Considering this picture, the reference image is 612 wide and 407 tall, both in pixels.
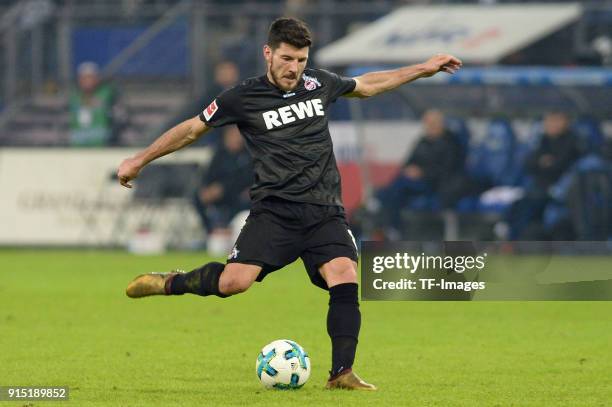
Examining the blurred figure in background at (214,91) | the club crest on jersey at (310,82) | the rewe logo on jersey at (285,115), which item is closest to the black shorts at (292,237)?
the rewe logo on jersey at (285,115)

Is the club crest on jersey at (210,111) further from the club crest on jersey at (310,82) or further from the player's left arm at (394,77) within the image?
the player's left arm at (394,77)

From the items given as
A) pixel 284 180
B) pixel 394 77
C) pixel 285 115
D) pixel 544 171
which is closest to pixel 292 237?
pixel 284 180

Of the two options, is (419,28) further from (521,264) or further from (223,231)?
(521,264)

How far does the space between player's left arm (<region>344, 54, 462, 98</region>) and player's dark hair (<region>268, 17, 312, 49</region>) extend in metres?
0.68

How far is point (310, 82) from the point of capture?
8984mm

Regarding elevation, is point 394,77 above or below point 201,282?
above

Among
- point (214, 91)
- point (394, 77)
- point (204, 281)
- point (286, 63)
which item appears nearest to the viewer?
point (286, 63)

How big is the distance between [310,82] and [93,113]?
728 inches

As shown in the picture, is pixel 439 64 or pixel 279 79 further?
pixel 439 64

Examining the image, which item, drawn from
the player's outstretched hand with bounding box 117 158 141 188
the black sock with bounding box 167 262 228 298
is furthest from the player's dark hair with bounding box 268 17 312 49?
the black sock with bounding box 167 262 228 298

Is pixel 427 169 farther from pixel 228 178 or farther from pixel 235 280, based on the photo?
pixel 235 280

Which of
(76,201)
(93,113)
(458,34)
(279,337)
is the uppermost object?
(458,34)

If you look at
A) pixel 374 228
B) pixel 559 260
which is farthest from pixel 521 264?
pixel 374 228

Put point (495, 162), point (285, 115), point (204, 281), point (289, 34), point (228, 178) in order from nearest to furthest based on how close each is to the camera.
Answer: point (289, 34) → point (285, 115) → point (204, 281) → point (495, 162) → point (228, 178)
